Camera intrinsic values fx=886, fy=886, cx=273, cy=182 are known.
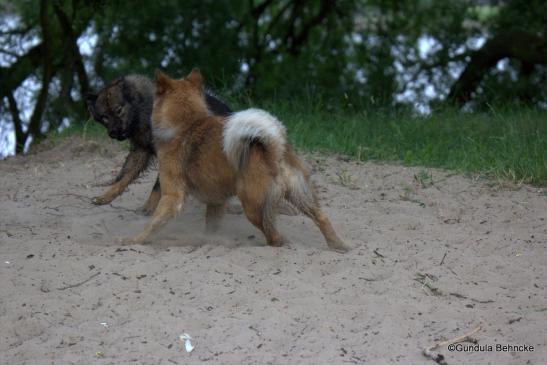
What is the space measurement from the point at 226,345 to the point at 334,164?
13.2ft

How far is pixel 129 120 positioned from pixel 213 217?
57.8 inches

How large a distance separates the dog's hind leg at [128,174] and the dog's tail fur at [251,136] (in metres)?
1.91

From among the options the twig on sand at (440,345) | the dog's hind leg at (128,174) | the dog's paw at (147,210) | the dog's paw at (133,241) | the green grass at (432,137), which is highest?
the green grass at (432,137)

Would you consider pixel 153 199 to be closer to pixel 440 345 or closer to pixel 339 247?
pixel 339 247

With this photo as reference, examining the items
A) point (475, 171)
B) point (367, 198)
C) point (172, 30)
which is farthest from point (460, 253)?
point (172, 30)

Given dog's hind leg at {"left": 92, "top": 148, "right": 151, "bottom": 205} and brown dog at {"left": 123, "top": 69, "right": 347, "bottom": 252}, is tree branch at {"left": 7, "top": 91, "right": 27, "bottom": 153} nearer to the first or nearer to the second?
dog's hind leg at {"left": 92, "top": 148, "right": 151, "bottom": 205}

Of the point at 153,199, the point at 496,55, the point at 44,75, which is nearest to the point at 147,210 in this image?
the point at 153,199

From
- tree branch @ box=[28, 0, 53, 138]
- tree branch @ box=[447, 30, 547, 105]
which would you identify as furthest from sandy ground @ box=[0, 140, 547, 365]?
tree branch @ box=[447, 30, 547, 105]

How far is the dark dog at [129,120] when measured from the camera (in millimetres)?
8023

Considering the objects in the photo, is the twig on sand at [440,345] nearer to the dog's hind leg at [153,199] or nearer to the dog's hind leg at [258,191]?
the dog's hind leg at [258,191]

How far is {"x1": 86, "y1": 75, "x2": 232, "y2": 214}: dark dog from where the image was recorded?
8023mm

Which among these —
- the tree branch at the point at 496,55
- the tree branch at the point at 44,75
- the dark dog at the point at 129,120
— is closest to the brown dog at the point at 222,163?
the dark dog at the point at 129,120

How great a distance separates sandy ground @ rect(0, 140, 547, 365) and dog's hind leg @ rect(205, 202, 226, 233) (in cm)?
10

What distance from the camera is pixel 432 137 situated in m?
10.2
